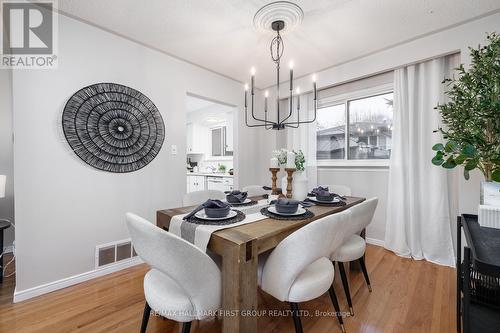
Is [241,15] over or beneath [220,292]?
over

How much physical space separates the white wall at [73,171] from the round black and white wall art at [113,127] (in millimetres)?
71

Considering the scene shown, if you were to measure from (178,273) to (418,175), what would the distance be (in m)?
2.74

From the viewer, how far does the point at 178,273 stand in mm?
996

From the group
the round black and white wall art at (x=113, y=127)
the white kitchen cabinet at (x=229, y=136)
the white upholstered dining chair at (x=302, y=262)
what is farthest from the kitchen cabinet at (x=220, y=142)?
the white upholstered dining chair at (x=302, y=262)

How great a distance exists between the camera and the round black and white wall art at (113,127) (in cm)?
206

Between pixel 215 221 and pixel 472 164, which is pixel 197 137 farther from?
pixel 472 164

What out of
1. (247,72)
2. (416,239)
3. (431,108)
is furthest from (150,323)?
(431,108)

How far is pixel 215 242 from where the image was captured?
1.19 meters

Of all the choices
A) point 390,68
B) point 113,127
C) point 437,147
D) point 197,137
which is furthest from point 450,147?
point 197,137

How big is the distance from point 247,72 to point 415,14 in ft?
6.42

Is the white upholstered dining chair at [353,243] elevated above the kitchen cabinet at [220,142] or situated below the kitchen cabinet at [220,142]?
below

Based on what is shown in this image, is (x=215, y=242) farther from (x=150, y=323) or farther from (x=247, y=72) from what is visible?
(x=247, y=72)

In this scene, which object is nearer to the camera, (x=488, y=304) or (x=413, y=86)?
(x=488, y=304)

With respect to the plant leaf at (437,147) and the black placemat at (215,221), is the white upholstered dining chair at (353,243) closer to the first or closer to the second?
the plant leaf at (437,147)
